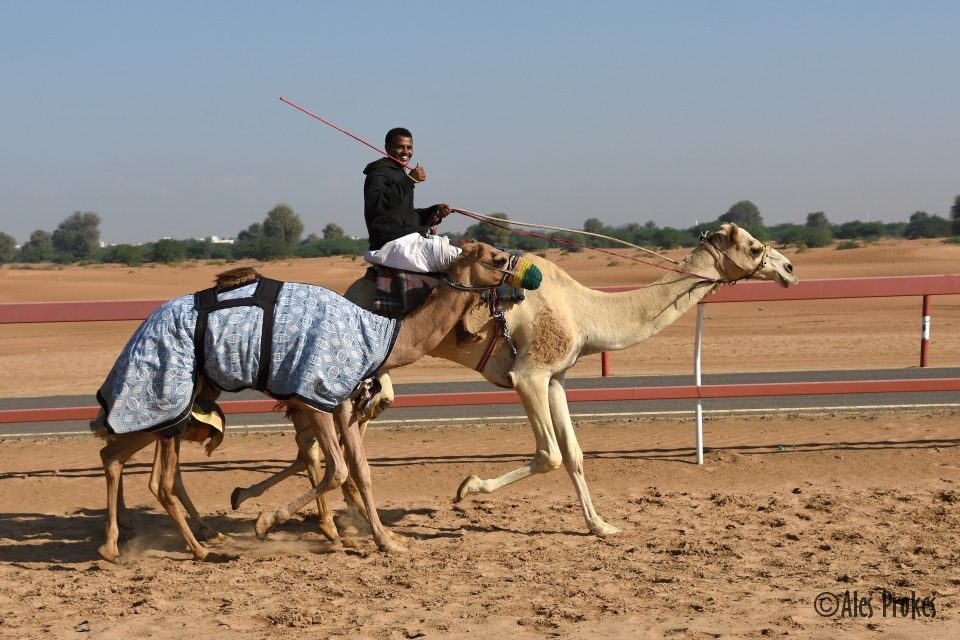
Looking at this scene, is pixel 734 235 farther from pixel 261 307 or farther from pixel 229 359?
pixel 229 359

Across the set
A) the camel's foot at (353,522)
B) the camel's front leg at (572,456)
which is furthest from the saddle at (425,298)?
the camel's foot at (353,522)

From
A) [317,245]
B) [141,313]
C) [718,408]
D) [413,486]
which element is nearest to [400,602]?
[413,486]

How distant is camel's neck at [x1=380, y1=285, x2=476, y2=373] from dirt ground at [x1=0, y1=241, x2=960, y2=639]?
1.31 meters

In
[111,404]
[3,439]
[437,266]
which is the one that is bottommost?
[3,439]

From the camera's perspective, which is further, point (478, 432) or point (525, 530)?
point (478, 432)

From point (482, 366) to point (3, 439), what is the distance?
280 inches

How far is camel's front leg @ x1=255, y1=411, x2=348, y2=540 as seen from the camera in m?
7.13

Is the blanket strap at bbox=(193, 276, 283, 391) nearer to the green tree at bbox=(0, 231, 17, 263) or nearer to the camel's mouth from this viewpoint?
the camel's mouth

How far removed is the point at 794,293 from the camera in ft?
30.9

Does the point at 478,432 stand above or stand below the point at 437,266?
below

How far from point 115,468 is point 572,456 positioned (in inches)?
121

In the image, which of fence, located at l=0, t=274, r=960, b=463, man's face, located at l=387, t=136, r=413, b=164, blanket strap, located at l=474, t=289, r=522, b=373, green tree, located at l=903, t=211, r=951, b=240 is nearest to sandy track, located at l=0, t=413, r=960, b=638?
fence, located at l=0, t=274, r=960, b=463

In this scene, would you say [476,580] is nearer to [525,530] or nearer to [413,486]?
[525,530]

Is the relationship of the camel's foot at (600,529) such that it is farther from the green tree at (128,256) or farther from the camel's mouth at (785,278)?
the green tree at (128,256)
